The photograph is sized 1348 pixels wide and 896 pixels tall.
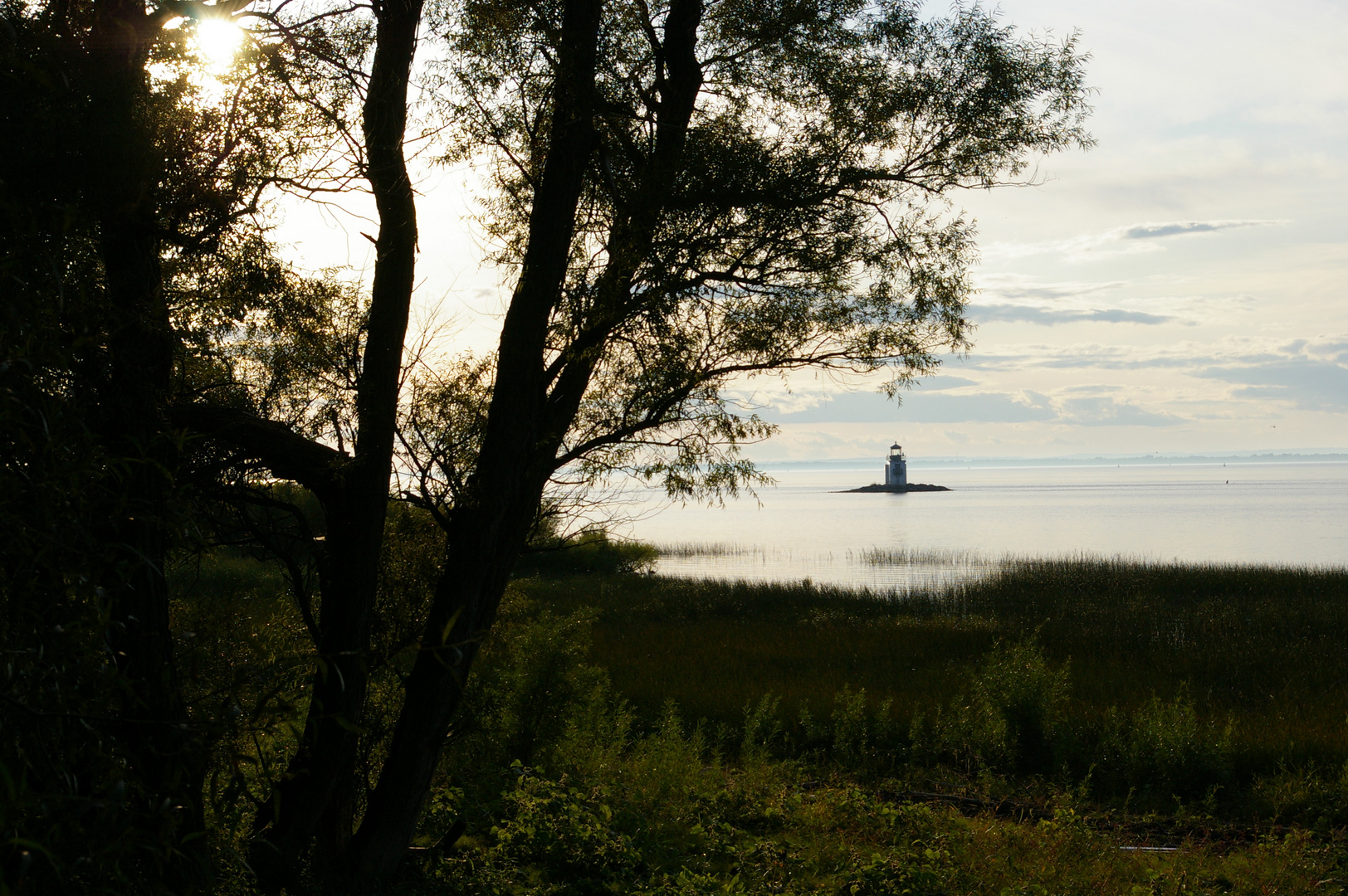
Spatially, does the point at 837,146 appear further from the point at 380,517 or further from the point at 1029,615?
the point at 1029,615

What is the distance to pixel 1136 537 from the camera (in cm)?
5484

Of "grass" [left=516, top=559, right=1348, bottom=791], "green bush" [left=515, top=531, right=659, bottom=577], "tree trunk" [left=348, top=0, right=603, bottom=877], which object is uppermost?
"tree trunk" [left=348, top=0, right=603, bottom=877]

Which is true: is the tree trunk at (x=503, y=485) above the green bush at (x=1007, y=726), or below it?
above

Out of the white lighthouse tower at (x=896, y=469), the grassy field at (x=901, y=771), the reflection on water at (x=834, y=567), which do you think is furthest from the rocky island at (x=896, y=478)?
the grassy field at (x=901, y=771)

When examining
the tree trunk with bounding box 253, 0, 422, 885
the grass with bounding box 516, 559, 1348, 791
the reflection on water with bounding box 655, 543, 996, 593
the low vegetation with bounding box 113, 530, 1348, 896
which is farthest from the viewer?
the reflection on water with bounding box 655, 543, 996, 593

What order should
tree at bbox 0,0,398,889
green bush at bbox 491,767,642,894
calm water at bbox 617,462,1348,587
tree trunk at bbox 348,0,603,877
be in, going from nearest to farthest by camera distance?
tree at bbox 0,0,398,889 → tree trunk at bbox 348,0,603,877 → green bush at bbox 491,767,642,894 → calm water at bbox 617,462,1348,587

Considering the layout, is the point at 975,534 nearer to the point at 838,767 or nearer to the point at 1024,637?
the point at 1024,637

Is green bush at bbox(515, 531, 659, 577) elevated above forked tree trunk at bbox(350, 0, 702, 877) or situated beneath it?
situated beneath

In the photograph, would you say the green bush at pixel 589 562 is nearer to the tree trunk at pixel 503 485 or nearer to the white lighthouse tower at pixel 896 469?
the tree trunk at pixel 503 485

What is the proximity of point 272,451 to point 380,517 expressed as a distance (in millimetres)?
919

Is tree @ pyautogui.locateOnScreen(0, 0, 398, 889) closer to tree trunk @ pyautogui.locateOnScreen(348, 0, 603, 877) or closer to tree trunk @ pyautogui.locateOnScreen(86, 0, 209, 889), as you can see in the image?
tree trunk @ pyautogui.locateOnScreen(86, 0, 209, 889)

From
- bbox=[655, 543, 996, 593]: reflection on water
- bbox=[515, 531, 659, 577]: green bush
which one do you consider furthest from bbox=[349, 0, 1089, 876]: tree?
bbox=[515, 531, 659, 577]: green bush

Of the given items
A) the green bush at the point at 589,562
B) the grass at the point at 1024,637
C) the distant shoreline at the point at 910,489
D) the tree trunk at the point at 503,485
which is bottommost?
the grass at the point at 1024,637

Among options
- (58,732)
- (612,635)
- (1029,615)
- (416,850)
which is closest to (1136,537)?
(1029,615)
